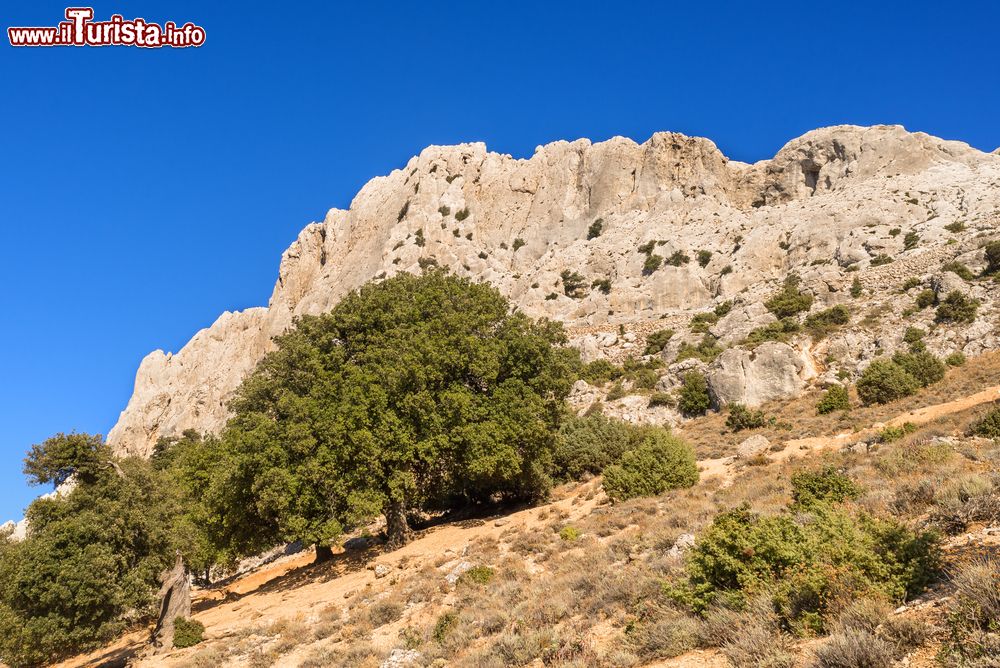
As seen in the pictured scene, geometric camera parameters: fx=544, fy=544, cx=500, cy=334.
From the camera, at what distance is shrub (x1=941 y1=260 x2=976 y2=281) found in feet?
135

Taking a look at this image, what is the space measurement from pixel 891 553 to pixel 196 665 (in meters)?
14.3

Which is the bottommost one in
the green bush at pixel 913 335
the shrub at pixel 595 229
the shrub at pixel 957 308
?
the green bush at pixel 913 335

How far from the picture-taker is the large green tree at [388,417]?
781 inches

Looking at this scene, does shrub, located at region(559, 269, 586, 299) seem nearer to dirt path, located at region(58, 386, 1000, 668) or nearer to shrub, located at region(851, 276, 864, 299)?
shrub, located at region(851, 276, 864, 299)

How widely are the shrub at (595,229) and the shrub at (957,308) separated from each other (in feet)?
162

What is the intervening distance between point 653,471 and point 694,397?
2014 cm

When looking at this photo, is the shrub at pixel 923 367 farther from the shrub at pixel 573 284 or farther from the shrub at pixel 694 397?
the shrub at pixel 573 284

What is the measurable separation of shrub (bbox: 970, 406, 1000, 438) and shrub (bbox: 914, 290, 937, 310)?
100 feet

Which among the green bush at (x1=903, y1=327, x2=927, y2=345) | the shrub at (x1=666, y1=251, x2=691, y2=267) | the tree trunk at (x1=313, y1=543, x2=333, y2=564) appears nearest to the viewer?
the tree trunk at (x1=313, y1=543, x2=333, y2=564)

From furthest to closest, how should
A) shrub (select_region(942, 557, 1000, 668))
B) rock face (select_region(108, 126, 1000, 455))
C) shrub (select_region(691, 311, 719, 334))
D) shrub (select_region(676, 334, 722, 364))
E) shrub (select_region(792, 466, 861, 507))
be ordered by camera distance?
1. rock face (select_region(108, 126, 1000, 455))
2. shrub (select_region(691, 311, 719, 334))
3. shrub (select_region(676, 334, 722, 364))
4. shrub (select_region(792, 466, 861, 507))
5. shrub (select_region(942, 557, 1000, 668))

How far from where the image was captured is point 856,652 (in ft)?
16.7

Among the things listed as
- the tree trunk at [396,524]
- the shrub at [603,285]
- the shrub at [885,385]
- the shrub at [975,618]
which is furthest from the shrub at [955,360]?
the shrub at [603,285]

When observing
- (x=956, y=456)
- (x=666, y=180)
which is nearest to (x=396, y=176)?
(x=666, y=180)

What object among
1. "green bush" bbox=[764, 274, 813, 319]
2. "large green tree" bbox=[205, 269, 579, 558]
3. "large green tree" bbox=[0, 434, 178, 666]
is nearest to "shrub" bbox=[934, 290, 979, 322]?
"green bush" bbox=[764, 274, 813, 319]
